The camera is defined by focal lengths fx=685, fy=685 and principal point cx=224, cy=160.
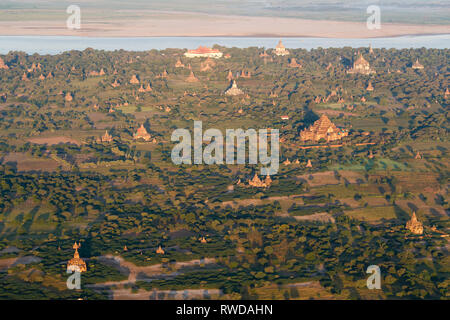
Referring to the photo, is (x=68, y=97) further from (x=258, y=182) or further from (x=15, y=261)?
(x=15, y=261)

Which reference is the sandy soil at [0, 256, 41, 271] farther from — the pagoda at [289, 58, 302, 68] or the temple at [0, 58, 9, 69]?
the pagoda at [289, 58, 302, 68]

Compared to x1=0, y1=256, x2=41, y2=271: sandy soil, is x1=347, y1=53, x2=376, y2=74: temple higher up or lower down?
higher up

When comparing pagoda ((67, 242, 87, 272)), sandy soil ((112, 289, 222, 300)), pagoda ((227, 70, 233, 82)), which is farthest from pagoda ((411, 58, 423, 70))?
pagoda ((67, 242, 87, 272))

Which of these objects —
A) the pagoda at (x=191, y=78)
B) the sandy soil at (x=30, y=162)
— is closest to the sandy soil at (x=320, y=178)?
the sandy soil at (x=30, y=162)

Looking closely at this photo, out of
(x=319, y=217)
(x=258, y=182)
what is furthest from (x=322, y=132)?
(x=319, y=217)

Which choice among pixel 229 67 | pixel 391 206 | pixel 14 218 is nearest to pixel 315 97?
pixel 229 67

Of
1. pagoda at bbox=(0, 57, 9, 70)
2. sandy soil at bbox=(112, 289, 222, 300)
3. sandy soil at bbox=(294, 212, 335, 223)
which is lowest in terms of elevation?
sandy soil at bbox=(112, 289, 222, 300)
